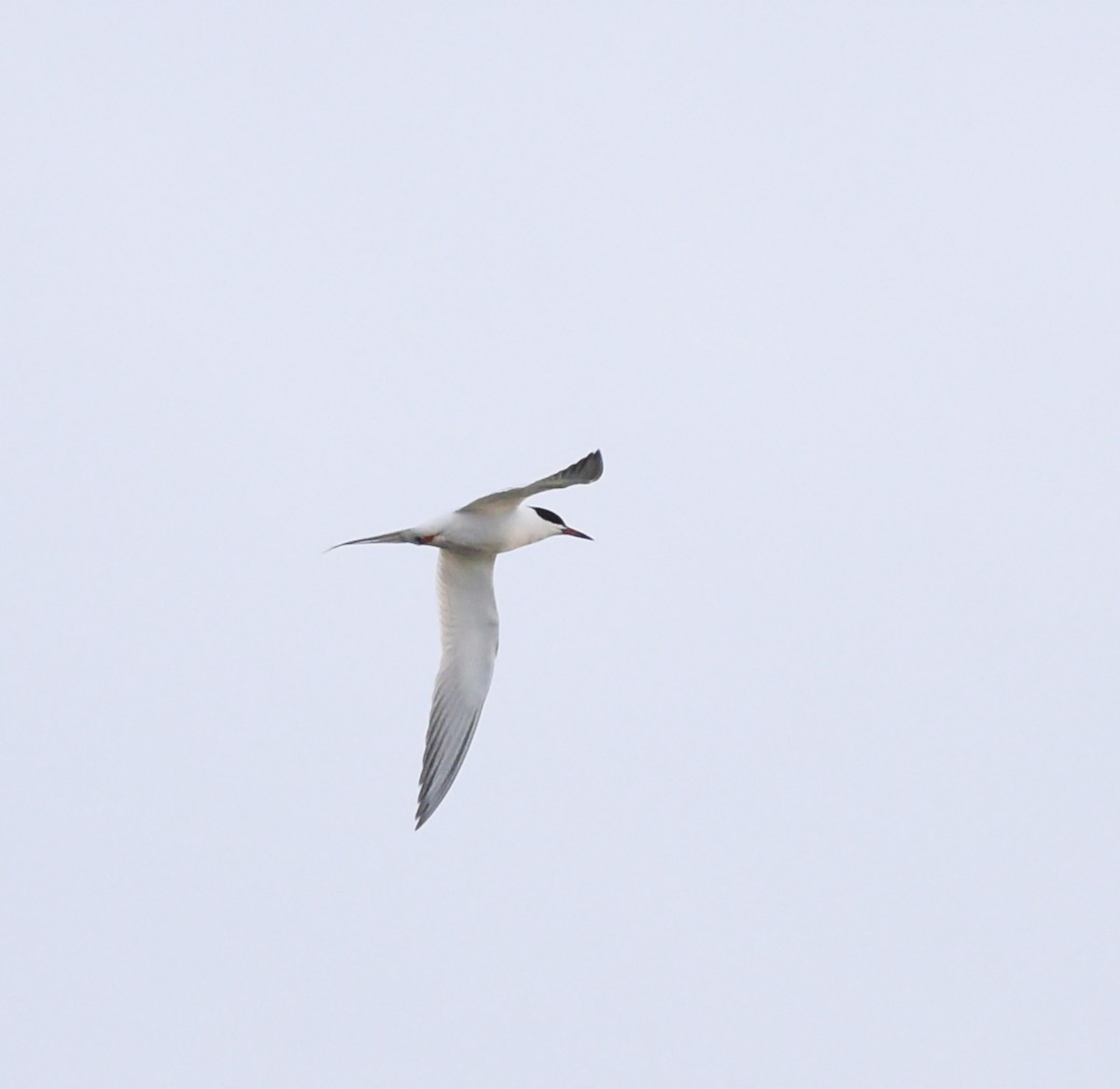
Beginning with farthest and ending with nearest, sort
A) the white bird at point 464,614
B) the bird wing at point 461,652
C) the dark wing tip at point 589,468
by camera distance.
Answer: the bird wing at point 461,652 < the white bird at point 464,614 < the dark wing tip at point 589,468

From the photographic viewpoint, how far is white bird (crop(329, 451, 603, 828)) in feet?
40.8

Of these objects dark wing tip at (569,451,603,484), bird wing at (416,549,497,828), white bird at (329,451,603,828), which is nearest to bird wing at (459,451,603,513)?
dark wing tip at (569,451,603,484)

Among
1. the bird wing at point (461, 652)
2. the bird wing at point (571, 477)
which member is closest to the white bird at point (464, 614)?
the bird wing at point (461, 652)

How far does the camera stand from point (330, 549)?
11.3 m

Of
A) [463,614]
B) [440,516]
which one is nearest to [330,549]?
[440,516]

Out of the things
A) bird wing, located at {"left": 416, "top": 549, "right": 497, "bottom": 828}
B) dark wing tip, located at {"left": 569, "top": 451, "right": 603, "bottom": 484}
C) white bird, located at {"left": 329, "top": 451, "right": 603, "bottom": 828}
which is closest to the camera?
dark wing tip, located at {"left": 569, "top": 451, "right": 603, "bottom": 484}

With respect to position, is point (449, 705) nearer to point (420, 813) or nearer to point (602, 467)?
point (420, 813)

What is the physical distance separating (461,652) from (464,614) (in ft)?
0.89

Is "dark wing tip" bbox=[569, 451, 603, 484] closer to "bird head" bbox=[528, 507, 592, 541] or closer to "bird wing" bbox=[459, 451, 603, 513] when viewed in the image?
"bird wing" bbox=[459, 451, 603, 513]

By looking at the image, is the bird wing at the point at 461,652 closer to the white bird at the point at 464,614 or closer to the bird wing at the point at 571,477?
the white bird at the point at 464,614

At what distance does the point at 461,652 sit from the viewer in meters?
13.3

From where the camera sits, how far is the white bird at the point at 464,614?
1244 cm

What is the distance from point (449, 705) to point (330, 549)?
7.37 ft

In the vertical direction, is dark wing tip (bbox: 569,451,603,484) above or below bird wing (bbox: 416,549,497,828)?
above
